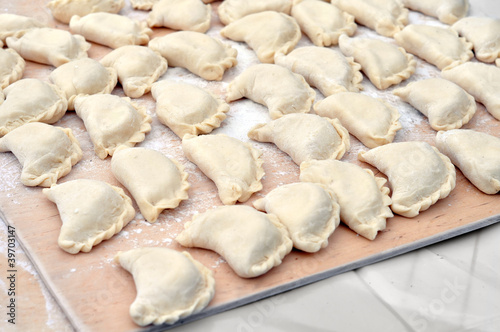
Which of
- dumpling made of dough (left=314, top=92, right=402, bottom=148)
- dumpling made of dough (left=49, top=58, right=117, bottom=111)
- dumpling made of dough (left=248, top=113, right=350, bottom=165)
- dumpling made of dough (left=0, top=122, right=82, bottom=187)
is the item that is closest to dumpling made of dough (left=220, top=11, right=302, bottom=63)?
dumpling made of dough (left=314, top=92, right=402, bottom=148)

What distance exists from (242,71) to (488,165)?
139 cm

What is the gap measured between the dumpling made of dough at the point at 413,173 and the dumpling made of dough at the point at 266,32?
969mm

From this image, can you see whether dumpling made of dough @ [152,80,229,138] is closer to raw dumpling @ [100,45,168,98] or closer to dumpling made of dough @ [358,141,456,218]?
raw dumpling @ [100,45,168,98]

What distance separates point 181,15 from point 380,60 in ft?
3.96

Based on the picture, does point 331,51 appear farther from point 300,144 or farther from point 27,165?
point 27,165

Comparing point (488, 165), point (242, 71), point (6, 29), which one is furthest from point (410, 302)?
point (6, 29)

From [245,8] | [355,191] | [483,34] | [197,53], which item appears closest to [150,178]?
[355,191]

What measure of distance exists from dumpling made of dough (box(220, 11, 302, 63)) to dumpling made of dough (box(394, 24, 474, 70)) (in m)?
0.64

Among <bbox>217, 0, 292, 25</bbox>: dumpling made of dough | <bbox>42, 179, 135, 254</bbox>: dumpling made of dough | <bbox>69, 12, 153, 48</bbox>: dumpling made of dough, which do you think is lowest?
<bbox>42, 179, 135, 254</bbox>: dumpling made of dough

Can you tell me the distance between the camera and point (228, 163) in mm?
2406

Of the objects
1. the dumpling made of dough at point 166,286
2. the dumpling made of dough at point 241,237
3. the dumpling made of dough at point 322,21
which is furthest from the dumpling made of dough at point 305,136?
the dumpling made of dough at point 322,21

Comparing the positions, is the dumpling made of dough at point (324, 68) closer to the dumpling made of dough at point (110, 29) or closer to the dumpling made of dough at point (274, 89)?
the dumpling made of dough at point (274, 89)

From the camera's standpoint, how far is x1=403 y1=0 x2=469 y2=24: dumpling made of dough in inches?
141

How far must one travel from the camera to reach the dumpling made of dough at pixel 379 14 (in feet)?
11.4
